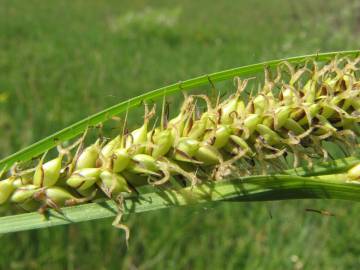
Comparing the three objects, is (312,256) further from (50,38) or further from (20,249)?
(50,38)

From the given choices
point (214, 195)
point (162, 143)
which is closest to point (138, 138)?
point (162, 143)

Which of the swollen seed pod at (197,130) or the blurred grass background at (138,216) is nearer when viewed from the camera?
the swollen seed pod at (197,130)

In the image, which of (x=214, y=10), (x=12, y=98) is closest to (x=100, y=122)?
(x=12, y=98)

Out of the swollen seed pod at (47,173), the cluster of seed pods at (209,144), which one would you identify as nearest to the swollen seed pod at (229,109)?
the cluster of seed pods at (209,144)

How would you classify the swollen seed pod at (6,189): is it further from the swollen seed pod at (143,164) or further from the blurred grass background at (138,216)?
the blurred grass background at (138,216)

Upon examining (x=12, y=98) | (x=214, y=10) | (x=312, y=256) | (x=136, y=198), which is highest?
(x=214, y=10)

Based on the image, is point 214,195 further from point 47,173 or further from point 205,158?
point 47,173

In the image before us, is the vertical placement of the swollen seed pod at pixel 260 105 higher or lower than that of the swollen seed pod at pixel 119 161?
higher
